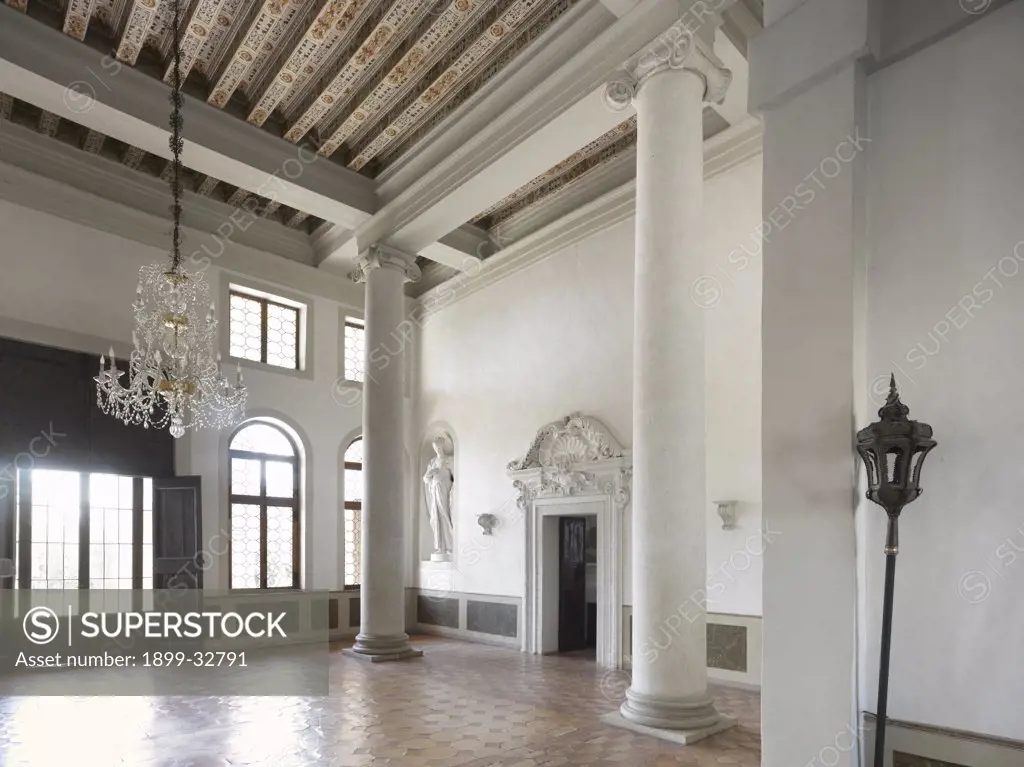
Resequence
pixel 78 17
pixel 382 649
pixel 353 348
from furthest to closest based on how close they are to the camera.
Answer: pixel 353 348, pixel 382 649, pixel 78 17

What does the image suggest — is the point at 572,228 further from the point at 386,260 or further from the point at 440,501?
the point at 440,501

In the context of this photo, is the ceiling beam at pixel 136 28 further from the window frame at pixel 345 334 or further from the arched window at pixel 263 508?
the window frame at pixel 345 334

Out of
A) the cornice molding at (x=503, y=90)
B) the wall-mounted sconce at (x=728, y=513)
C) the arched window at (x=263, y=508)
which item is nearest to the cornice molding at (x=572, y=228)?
the cornice molding at (x=503, y=90)

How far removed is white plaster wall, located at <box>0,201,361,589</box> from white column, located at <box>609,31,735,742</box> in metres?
7.88

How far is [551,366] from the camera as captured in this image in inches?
465

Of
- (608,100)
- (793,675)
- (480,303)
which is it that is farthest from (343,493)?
(793,675)

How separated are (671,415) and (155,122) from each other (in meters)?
6.81

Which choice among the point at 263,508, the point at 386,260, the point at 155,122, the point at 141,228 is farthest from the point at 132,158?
the point at 263,508

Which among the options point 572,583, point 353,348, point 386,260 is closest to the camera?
point 386,260

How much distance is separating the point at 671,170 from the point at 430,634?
970 cm

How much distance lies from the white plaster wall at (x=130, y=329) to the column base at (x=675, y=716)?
25.5 ft

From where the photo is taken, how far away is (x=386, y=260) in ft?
36.4

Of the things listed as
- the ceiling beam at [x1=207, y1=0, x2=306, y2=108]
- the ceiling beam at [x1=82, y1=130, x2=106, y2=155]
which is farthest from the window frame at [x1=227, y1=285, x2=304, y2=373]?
the ceiling beam at [x1=207, y1=0, x2=306, y2=108]

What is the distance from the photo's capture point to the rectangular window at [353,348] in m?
14.4
